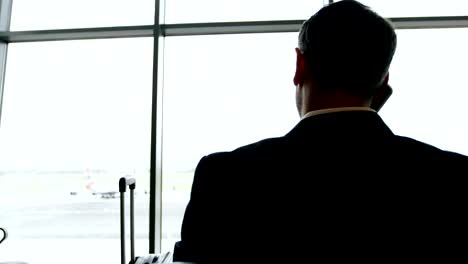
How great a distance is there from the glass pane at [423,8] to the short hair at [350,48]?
1.58 m

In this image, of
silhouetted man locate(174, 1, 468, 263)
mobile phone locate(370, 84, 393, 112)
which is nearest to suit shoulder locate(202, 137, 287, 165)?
silhouetted man locate(174, 1, 468, 263)

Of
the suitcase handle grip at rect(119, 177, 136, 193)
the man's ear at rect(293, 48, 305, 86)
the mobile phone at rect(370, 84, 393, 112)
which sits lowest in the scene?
the suitcase handle grip at rect(119, 177, 136, 193)

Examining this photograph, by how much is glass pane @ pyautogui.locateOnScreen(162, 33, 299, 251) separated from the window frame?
69 millimetres

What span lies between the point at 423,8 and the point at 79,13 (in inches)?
86.9

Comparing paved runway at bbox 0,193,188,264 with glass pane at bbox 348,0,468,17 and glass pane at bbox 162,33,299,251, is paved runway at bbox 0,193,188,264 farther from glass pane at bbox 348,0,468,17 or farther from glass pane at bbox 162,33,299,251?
glass pane at bbox 348,0,468,17

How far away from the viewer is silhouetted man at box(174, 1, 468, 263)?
0.53 meters

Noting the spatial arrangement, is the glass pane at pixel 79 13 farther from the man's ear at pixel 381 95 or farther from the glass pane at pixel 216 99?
the man's ear at pixel 381 95

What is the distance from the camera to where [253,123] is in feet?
6.57

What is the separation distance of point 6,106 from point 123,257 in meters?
1.43

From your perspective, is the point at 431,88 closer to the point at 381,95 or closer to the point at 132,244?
the point at 381,95

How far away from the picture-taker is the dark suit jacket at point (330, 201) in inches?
21.0

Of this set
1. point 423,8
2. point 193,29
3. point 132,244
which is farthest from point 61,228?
point 423,8

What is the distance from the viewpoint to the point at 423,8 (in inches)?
78.7

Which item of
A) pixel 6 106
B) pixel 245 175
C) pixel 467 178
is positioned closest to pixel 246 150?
pixel 245 175
